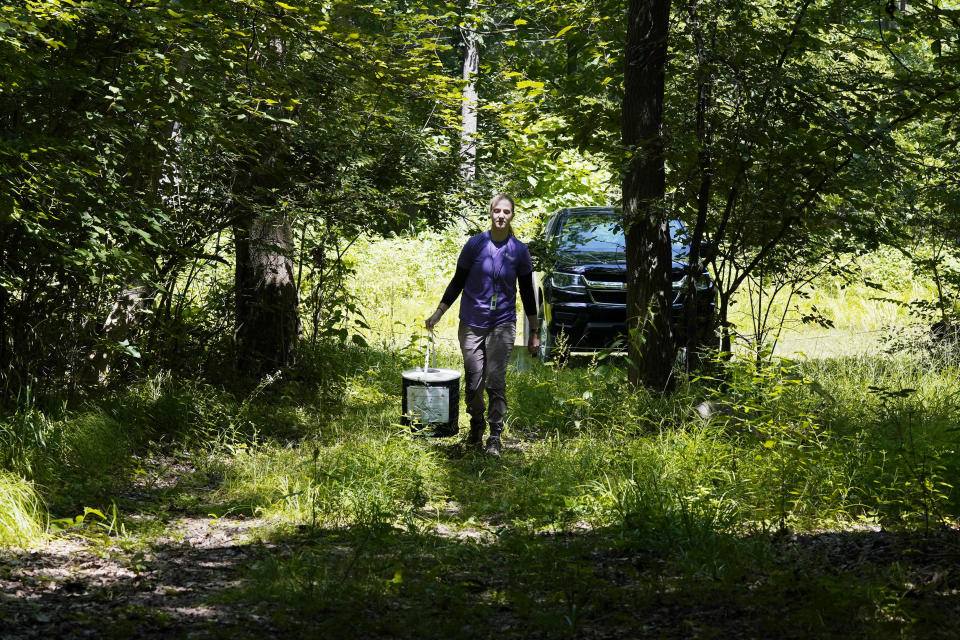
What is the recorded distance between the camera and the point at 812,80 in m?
6.91

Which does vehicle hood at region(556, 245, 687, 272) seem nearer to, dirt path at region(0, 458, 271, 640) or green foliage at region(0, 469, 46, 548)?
dirt path at region(0, 458, 271, 640)

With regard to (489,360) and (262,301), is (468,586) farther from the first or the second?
(262,301)

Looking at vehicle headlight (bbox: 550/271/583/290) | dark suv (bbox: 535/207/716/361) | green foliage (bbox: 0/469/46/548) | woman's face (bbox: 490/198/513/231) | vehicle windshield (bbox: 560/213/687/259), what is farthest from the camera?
vehicle windshield (bbox: 560/213/687/259)

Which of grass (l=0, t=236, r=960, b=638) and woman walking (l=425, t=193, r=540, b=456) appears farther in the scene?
woman walking (l=425, t=193, r=540, b=456)

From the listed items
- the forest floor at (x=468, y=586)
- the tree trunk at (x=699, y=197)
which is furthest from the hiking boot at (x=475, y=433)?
the forest floor at (x=468, y=586)

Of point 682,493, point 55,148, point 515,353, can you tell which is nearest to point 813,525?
point 682,493

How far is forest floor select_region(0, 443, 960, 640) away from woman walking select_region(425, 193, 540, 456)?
2044 millimetres

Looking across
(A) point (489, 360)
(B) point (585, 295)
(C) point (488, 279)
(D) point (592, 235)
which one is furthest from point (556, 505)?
(D) point (592, 235)

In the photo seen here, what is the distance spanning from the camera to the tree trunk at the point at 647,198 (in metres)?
7.37

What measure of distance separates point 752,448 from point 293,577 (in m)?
3.35

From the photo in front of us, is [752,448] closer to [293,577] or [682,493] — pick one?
[682,493]

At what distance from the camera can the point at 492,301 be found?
22.9 ft

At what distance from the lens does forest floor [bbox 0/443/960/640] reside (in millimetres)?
3736

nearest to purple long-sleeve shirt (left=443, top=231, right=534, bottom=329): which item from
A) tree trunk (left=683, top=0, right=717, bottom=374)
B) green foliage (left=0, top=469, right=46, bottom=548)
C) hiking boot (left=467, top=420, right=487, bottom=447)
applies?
hiking boot (left=467, top=420, right=487, bottom=447)
